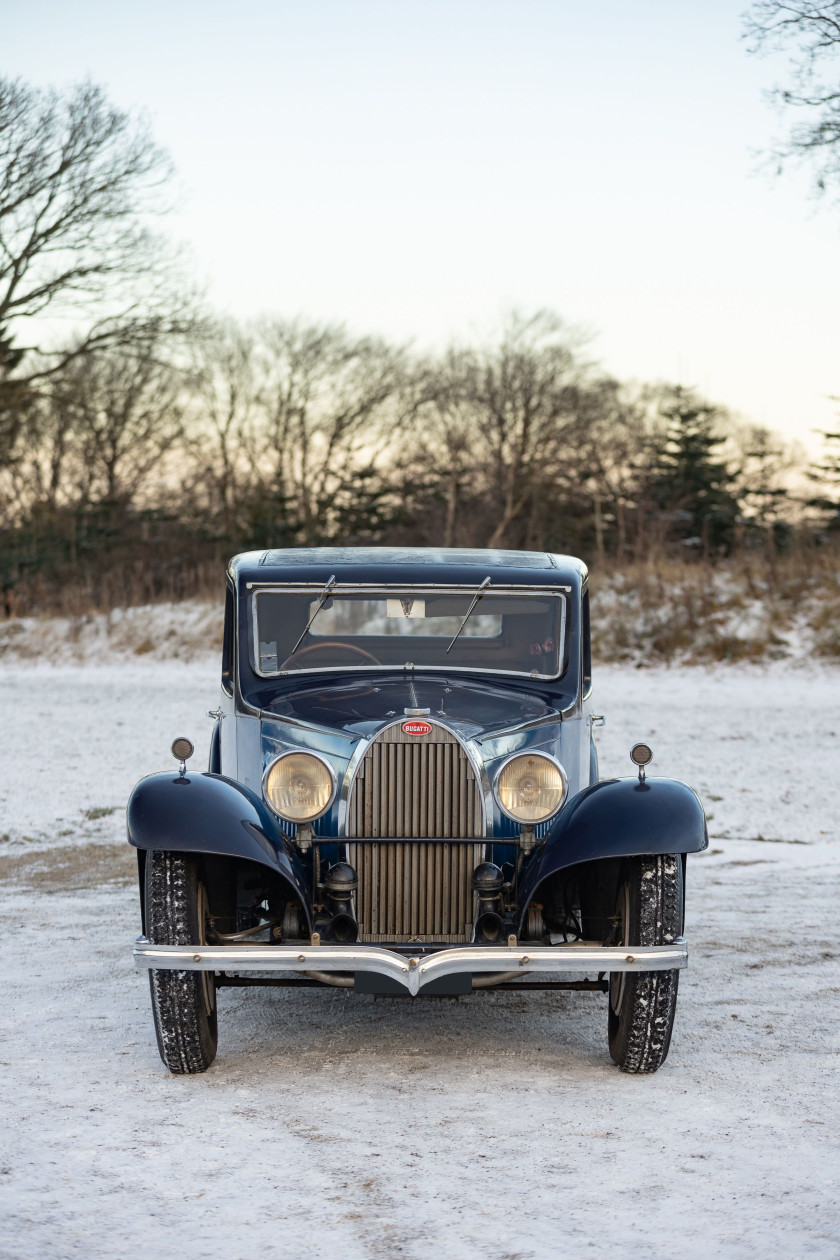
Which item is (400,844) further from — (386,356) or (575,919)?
(386,356)

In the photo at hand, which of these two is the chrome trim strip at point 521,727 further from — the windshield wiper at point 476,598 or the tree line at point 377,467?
the tree line at point 377,467

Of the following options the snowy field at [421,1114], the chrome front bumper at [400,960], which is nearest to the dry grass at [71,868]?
the snowy field at [421,1114]

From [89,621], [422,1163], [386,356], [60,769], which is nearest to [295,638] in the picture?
[422,1163]

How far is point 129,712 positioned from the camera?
16.2 metres

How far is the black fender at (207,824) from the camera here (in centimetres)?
419

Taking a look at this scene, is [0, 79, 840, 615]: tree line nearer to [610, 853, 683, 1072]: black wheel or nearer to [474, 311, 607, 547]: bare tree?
[474, 311, 607, 547]: bare tree

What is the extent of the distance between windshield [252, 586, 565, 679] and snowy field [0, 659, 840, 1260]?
142 centimetres

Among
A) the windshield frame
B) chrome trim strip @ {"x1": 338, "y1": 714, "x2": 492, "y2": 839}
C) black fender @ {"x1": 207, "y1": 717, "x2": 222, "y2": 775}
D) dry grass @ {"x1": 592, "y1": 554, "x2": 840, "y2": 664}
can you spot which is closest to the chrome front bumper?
chrome trim strip @ {"x1": 338, "y1": 714, "x2": 492, "y2": 839}

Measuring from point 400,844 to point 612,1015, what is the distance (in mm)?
969

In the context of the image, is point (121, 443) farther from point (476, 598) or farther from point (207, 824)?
point (207, 824)

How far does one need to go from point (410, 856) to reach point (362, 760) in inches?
14.7

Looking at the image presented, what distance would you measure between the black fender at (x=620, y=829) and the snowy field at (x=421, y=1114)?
0.73 m

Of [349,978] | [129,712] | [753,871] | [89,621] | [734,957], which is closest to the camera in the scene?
[349,978]

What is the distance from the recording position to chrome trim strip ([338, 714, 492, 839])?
4.47 meters
